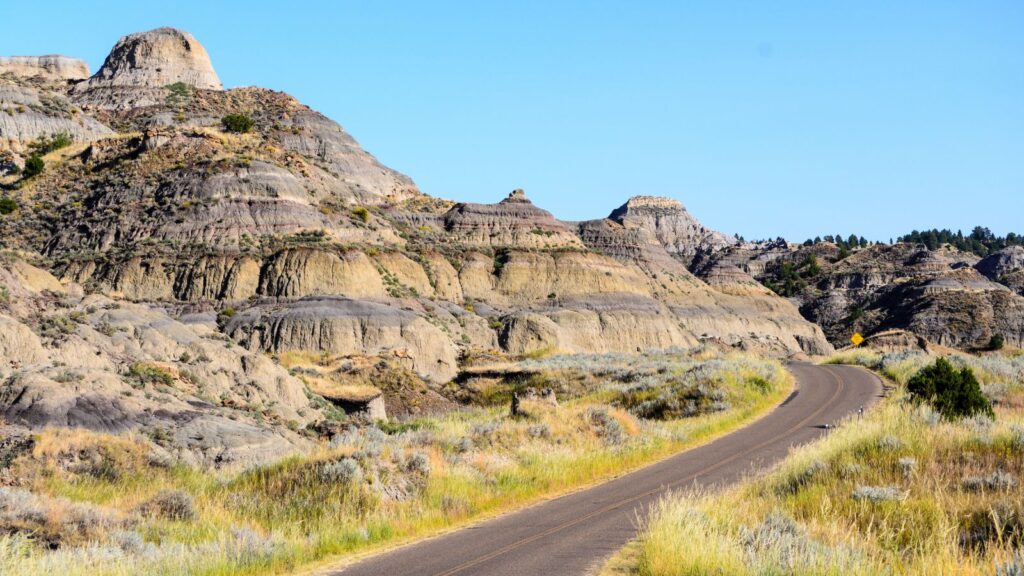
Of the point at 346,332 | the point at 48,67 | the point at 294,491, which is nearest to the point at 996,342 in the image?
the point at 346,332

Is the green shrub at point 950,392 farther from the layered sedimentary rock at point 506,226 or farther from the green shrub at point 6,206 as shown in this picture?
the green shrub at point 6,206

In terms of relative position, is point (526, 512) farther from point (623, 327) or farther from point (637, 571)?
point (623, 327)

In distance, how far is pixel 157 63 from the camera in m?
130

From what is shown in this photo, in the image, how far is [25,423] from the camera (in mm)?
24766

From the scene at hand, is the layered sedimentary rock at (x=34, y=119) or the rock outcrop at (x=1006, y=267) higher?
the layered sedimentary rock at (x=34, y=119)

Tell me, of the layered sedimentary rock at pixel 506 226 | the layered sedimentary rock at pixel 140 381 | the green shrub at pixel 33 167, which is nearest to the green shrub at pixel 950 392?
the layered sedimentary rock at pixel 140 381

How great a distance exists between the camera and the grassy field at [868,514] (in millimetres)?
10086

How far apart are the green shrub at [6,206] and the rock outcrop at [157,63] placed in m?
50.8

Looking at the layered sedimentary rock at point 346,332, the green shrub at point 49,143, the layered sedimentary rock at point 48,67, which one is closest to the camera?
the layered sedimentary rock at point 346,332

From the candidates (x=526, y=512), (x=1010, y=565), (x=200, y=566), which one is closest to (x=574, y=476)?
(x=526, y=512)

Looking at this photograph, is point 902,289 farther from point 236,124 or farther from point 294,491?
point 294,491

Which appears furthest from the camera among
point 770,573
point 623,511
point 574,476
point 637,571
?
point 574,476

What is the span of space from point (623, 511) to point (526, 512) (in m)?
1.93

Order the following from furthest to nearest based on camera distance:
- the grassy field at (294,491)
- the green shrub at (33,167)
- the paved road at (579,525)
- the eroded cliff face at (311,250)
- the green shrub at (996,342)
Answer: the green shrub at (996,342) → the green shrub at (33,167) → the eroded cliff face at (311,250) → the grassy field at (294,491) → the paved road at (579,525)
